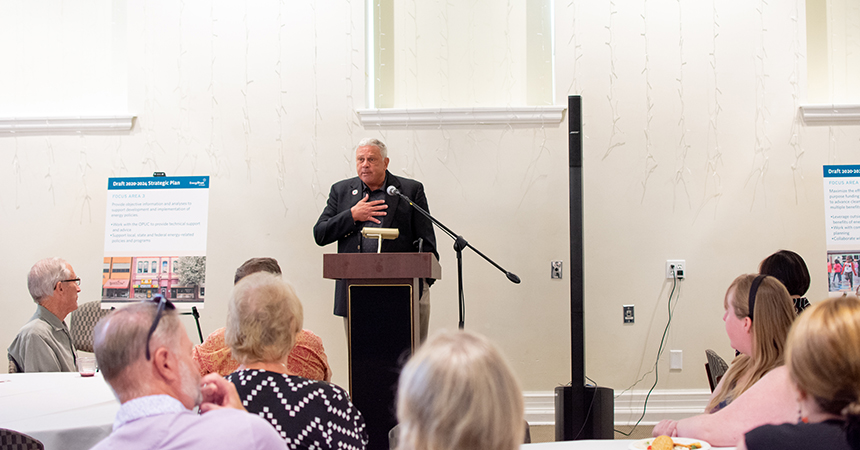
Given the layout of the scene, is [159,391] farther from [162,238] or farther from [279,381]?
[162,238]

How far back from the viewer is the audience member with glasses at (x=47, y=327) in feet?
9.50

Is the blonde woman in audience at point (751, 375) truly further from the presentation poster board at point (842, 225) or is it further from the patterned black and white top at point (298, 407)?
the presentation poster board at point (842, 225)

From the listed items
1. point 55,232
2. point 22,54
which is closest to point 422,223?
point 55,232

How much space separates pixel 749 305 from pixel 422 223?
199 centimetres

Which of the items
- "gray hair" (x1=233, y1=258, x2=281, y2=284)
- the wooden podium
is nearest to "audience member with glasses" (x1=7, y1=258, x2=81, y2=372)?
"gray hair" (x1=233, y1=258, x2=281, y2=284)

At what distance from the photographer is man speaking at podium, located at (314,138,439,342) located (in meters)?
3.29

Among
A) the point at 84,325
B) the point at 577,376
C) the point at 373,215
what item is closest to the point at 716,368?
the point at 577,376

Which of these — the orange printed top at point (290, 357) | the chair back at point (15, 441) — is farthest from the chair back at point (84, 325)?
the chair back at point (15, 441)

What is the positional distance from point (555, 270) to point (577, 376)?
41.8 inches

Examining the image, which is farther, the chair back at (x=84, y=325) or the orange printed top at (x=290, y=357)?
the chair back at (x=84, y=325)

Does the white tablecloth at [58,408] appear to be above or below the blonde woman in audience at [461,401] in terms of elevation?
below

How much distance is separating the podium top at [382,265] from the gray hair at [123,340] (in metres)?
1.42

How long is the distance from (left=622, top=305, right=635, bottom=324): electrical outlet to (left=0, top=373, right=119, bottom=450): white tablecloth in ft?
10.5

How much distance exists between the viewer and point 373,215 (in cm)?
325
